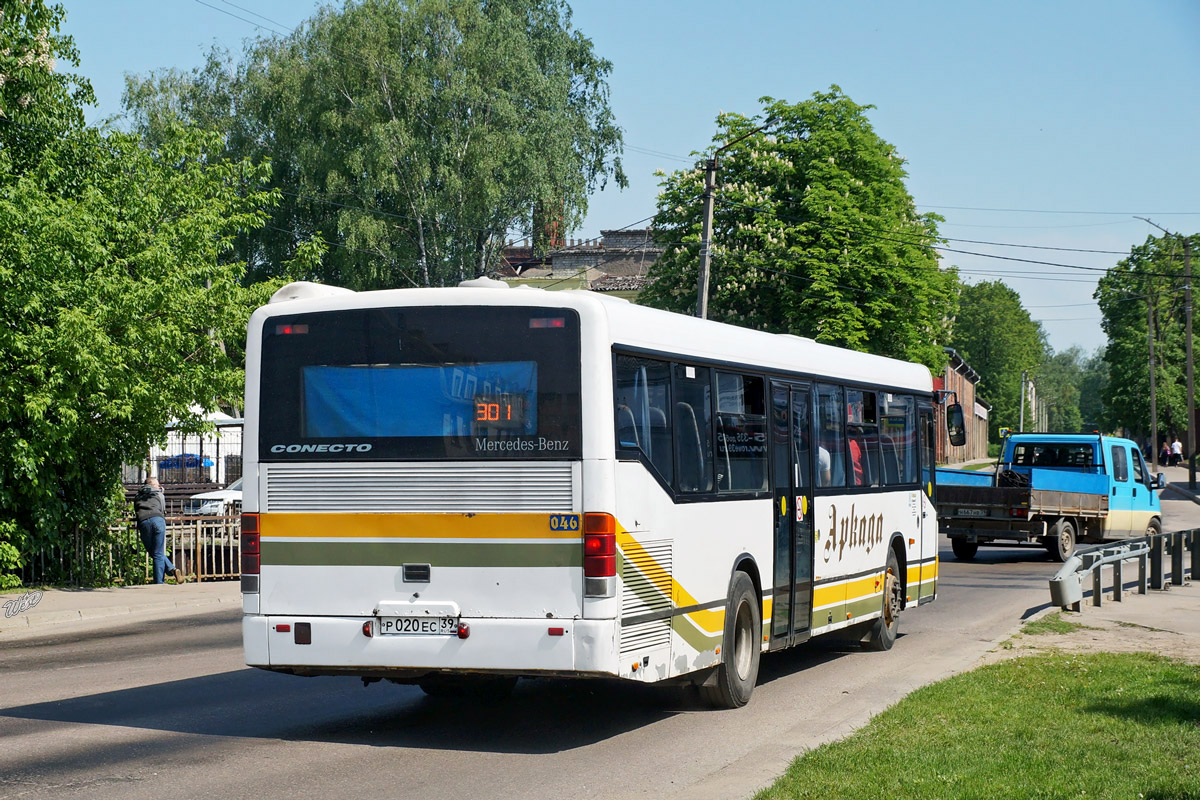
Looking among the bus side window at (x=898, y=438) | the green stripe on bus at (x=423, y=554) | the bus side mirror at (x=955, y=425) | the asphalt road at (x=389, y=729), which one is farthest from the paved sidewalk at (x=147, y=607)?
the green stripe on bus at (x=423, y=554)

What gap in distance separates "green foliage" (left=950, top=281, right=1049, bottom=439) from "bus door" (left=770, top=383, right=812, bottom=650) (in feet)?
413

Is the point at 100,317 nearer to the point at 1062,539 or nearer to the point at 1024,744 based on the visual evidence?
the point at 1024,744

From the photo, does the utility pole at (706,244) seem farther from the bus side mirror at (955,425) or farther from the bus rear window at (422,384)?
the bus rear window at (422,384)

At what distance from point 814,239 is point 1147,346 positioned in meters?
57.2

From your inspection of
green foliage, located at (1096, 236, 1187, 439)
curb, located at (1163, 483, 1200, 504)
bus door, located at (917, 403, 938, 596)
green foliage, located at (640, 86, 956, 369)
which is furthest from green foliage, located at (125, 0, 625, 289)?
green foliage, located at (1096, 236, 1187, 439)

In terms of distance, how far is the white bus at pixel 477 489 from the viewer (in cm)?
866

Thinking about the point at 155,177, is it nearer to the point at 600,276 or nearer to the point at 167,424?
the point at 167,424

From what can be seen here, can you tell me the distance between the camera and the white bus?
8.66 m

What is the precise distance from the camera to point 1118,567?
19.2 meters

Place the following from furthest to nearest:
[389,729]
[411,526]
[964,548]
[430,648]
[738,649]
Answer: [964,548] → [738,649] → [389,729] → [411,526] → [430,648]

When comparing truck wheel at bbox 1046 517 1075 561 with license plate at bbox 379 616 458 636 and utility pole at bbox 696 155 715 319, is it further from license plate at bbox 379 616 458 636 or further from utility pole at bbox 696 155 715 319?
license plate at bbox 379 616 458 636

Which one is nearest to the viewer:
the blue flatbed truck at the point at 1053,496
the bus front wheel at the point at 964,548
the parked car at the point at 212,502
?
the blue flatbed truck at the point at 1053,496

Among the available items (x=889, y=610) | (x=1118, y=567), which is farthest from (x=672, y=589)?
(x=1118, y=567)

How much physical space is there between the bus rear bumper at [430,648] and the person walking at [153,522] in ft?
42.2
